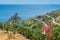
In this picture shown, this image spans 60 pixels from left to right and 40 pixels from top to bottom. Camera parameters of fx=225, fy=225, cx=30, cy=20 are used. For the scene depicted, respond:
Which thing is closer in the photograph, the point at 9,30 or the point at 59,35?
the point at 59,35

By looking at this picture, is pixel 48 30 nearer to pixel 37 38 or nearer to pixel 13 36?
pixel 37 38

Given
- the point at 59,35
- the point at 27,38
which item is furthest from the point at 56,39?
the point at 27,38

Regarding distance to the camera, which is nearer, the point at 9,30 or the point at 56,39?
the point at 56,39

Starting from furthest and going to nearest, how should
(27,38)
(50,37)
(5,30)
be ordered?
(5,30), (27,38), (50,37)

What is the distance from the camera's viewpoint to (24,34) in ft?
34.5

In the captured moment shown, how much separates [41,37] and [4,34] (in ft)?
5.82

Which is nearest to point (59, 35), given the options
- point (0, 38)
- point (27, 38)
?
point (27, 38)

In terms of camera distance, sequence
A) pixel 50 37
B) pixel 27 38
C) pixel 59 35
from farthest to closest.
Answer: pixel 27 38, pixel 59 35, pixel 50 37

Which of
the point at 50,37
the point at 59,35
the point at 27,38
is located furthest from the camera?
the point at 27,38

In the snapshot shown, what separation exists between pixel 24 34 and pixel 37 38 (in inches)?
47.4

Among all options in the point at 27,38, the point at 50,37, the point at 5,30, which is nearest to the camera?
the point at 50,37

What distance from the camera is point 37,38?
9.47 m

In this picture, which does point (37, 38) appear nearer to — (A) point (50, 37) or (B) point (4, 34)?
(A) point (50, 37)

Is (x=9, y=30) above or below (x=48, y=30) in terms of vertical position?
below
